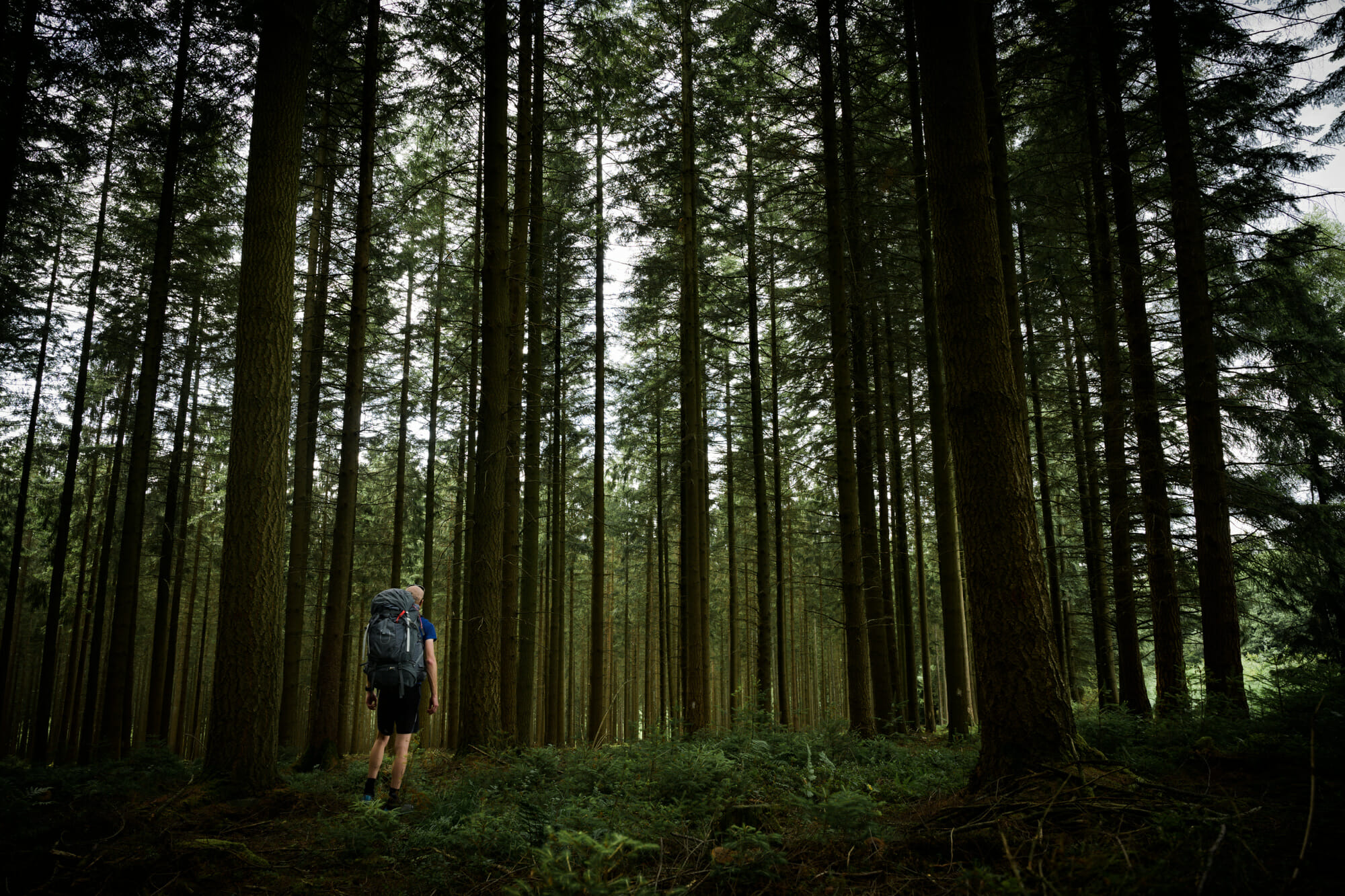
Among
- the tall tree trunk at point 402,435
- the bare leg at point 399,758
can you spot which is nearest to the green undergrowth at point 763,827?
the bare leg at point 399,758

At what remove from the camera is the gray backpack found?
6309 mm

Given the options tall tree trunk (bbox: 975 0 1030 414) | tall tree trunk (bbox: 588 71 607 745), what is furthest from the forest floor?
tall tree trunk (bbox: 588 71 607 745)

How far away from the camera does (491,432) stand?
8711 millimetres

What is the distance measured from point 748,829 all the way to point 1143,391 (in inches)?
378

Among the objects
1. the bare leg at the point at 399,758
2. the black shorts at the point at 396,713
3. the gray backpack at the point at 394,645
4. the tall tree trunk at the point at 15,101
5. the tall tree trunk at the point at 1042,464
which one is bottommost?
the bare leg at the point at 399,758

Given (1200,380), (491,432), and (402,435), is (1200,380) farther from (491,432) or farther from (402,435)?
(402,435)

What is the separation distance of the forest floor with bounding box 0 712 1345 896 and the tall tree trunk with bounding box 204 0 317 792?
61 centimetres

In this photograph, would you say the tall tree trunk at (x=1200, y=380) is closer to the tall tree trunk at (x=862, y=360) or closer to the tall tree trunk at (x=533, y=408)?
the tall tree trunk at (x=862, y=360)

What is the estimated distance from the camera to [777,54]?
11.0 metres

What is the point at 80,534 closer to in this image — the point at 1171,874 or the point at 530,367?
the point at 530,367

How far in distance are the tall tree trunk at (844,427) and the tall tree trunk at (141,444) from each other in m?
11.2

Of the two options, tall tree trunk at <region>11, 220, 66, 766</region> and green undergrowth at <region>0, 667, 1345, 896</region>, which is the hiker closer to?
green undergrowth at <region>0, 667, 1345, 896</region>

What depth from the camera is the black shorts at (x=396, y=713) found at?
6.33m

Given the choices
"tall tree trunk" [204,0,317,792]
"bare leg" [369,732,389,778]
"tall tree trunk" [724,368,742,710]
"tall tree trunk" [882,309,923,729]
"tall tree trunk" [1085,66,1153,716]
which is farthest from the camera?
"tall tree trunk" [724,368,742,710]
